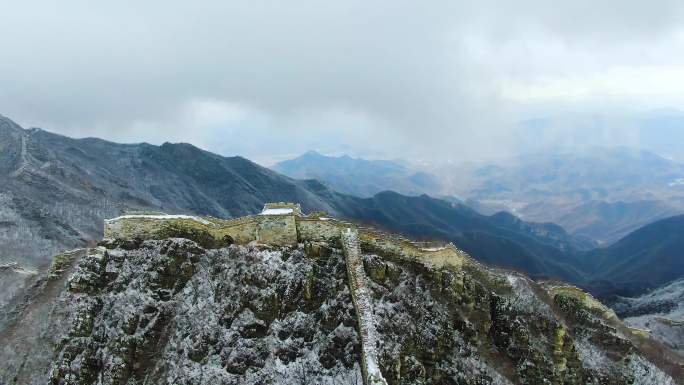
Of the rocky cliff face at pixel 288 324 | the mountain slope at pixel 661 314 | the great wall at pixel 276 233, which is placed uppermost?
the great wall at pixel 276 233

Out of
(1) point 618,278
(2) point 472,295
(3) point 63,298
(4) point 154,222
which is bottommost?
(1) point 618,278

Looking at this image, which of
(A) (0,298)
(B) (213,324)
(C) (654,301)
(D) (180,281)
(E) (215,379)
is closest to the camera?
(E) (215,379)

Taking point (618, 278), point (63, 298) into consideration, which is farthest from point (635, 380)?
point (618, 278)

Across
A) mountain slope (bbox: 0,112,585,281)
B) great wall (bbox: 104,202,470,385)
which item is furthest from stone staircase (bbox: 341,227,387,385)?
mountain slope (bbox: 0,112,585,281)

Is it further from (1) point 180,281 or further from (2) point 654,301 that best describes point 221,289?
(2) point 654,301

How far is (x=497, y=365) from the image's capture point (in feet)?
134

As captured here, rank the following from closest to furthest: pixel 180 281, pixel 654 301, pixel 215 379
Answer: pixel 215 379, pixel 180 281, pixel 654 301

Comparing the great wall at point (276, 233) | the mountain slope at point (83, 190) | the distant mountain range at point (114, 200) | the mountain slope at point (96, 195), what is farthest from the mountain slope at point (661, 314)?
the mountain slope at point (83, 190)

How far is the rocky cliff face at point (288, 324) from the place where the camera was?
1384 inches

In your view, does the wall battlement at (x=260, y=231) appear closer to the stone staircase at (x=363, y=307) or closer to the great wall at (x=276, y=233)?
the great wall at (x=276, y=233)

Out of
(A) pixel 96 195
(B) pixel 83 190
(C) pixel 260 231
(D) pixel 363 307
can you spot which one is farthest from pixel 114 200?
(D) pixel 363 307

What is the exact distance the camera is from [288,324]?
122ft

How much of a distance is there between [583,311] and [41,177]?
384 feet

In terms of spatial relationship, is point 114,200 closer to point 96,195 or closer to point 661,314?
point 96,195
